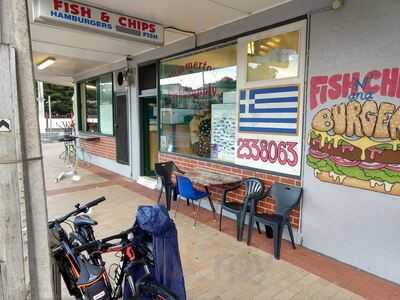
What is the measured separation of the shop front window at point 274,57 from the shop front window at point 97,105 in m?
4.50

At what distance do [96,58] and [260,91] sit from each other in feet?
13.9

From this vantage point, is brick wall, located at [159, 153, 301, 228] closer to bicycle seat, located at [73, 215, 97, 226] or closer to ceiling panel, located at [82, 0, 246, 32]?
ceiling panel, located at [82, 0, 246, 32]

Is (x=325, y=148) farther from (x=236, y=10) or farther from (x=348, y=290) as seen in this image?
(x=236, y=10)

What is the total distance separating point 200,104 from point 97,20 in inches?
79.7

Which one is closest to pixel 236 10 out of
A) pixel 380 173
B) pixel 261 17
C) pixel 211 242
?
pixel 261 17

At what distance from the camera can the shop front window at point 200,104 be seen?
4105 millimetres

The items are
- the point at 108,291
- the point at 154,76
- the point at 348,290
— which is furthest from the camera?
the point at 154,76

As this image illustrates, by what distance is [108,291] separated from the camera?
62.2 inches

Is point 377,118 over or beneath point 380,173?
over

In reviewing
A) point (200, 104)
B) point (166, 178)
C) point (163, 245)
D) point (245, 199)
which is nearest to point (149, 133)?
point (200, 104)

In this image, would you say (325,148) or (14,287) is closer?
(14,287)

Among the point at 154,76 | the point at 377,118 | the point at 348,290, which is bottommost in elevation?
the point at 348,290

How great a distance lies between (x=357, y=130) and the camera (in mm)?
2699

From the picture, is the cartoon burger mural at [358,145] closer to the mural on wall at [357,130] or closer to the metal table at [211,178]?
the mural on wall at [357,130]
